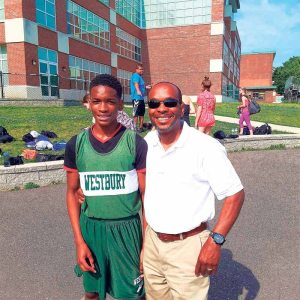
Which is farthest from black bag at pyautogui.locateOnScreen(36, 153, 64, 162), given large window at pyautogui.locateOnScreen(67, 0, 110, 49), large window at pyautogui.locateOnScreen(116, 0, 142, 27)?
large window at pyautogui.locateOnScreen(116, 0, 142, 27)

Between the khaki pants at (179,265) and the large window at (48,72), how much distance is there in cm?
2327

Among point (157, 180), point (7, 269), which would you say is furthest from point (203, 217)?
point (7, 269)

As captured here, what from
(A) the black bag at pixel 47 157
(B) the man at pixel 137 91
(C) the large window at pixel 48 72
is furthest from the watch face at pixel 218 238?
(C) the large window at pixel 48 72

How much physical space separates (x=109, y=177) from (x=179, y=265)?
0.74 m

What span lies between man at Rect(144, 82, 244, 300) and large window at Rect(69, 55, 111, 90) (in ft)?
86.5

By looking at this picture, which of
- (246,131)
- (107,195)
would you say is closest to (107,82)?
(107,195)

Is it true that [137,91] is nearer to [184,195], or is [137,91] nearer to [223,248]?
[223,248]

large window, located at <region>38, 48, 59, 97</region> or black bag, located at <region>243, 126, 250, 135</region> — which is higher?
large window, located at <region>38, 48, 59, 97</region>

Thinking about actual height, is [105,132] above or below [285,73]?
below

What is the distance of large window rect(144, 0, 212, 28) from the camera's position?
37.1m

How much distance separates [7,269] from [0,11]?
23156 mm

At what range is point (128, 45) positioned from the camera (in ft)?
123

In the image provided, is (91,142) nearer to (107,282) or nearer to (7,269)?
(107,282)

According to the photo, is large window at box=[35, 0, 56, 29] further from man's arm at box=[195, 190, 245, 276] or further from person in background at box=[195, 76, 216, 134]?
man's arm at box=[195, 190, 245, 276]
